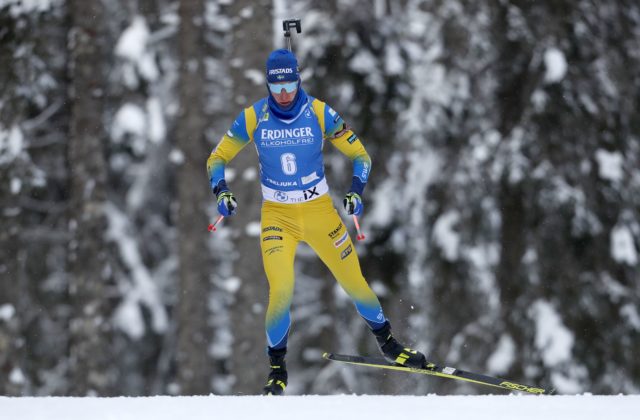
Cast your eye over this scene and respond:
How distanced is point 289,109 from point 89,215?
17.6ft

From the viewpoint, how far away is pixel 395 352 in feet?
25.3

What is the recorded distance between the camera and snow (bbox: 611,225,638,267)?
13289 millimetres

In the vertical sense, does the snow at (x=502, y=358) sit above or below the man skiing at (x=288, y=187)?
above

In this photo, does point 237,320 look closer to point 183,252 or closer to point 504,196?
point 183,252

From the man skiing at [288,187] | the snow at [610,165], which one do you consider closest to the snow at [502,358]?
the snow at [610,165]

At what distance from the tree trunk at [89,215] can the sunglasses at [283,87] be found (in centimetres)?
532

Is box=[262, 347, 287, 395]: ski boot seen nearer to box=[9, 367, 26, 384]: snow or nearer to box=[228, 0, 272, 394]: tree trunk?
box=[228, 0, 272, 394]: tree trunk

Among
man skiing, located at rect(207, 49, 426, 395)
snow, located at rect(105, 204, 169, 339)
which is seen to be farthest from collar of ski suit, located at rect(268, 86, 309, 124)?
snow, located at rect(105, 204, 169, 339)

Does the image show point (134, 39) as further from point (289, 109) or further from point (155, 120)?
point (289, 109)

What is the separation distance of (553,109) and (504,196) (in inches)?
52.6

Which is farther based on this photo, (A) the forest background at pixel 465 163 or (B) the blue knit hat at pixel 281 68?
(A) the forest background at pixel 465 163

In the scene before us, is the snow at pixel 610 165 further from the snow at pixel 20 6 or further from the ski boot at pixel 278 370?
the snow at pixel 20 6

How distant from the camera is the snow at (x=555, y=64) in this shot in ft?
43.7

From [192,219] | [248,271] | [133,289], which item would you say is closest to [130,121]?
[133,289]
